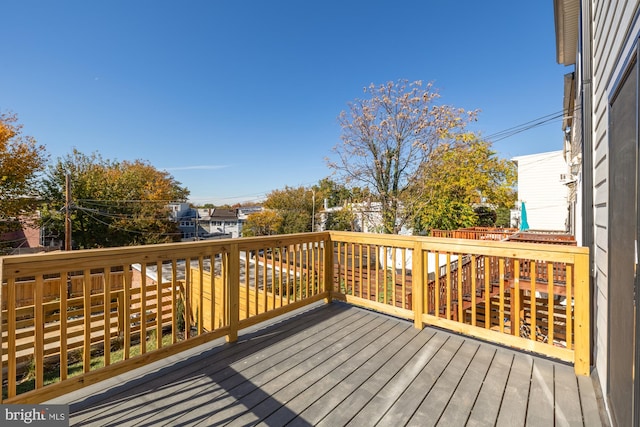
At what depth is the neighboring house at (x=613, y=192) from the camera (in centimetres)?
111

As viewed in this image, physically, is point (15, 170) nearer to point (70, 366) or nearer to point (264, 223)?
point (70, 366)

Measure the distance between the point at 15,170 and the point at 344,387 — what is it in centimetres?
1959

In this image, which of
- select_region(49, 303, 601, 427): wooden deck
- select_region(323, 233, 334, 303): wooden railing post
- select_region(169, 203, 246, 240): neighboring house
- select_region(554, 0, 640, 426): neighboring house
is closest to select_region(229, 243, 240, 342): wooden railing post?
select_region(49, 303, 601, 427): wooden deck

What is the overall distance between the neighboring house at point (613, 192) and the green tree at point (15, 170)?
2025 centimetres

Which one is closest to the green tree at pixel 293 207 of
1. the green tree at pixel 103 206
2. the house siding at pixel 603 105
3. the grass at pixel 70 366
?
the green tree at pixel 103 206

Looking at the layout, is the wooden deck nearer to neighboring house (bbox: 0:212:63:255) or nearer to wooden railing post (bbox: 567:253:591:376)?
wooden railing post (bbox: 567:253:591:376)

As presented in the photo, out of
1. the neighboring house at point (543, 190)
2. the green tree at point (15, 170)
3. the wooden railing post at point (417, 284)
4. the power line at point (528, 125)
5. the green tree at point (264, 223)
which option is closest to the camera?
the wooden railing post at point (417, 284)

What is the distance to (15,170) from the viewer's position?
44.3 feet

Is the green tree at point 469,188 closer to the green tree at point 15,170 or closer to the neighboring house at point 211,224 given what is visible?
the green tree at point 15,170

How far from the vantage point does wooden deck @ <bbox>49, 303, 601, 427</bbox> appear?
1.64m

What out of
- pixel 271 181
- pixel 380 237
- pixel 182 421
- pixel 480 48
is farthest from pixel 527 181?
pixel 271 181

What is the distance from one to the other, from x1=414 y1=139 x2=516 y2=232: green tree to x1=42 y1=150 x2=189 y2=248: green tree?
1934 centimetres

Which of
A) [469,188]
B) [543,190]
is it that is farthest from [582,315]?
[543,190]

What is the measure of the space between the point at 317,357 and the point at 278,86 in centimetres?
1434
